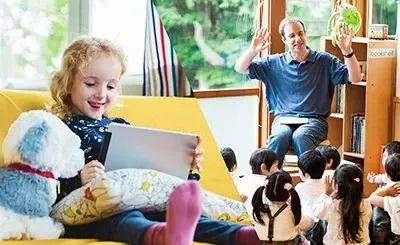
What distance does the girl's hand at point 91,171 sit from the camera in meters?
0.62

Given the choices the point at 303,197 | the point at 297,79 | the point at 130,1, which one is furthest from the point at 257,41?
the point at 130,1

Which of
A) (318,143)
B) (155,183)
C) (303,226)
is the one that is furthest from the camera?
(318,143)

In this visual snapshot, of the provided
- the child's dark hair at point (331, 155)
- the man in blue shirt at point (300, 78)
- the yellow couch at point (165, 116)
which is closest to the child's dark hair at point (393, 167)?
the child's dark hair at point (331, 155)

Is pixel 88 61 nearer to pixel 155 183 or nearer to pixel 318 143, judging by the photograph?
pixel 155 183

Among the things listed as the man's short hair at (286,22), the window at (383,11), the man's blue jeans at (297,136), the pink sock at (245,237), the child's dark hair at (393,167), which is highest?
the window at (383,11)

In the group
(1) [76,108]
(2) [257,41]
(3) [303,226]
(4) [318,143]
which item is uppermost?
(2) [257,41]

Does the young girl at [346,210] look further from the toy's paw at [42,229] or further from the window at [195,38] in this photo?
the toy's paw at [42,229]

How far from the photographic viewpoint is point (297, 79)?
2.59 m

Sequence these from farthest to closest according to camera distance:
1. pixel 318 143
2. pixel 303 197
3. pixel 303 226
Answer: pixel 318 143 < pixel 303 197 < pixel 303 226

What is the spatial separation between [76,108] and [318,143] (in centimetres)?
192

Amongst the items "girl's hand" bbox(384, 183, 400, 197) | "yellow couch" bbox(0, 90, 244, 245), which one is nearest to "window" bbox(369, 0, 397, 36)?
"girl's hand" bbox(384, 183, 400, 197)

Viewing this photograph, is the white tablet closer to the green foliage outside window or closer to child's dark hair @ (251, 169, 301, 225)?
the green foliage outside window

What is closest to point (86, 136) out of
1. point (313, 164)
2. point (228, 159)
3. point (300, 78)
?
point (228, 159)

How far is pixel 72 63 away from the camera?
66cm
